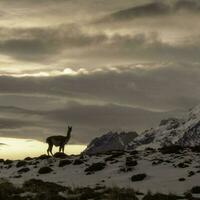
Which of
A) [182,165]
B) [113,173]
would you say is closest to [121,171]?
[113,173]

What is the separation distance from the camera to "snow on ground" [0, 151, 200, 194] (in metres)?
37.2

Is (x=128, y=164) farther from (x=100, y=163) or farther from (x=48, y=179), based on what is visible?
(x=48, y=179)

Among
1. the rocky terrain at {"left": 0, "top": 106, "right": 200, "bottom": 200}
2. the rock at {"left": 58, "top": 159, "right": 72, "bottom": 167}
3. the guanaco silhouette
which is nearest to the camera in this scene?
the rocky terrain at {"left": 0, "top": 106, "right": 200, "bottom": 200}

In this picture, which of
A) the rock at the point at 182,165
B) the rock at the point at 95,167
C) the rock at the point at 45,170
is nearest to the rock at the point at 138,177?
the rock at the point at 182,165

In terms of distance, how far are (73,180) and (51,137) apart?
15595 mm

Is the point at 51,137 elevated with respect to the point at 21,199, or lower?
elevated

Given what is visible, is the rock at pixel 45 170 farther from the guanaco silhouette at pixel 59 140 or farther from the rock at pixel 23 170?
the guanaco silhouette at pixel 59 140

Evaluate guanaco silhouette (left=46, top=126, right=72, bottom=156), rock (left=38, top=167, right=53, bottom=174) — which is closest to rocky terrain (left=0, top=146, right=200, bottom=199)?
rock (left=38, top=167, right=53, bottom=174)

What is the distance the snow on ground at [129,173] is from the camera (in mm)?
37188

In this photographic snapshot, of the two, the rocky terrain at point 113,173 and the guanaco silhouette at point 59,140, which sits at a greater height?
the guanaco silhouette at point 59,140

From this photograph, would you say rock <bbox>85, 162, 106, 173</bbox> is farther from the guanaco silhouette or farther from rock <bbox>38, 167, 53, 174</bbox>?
the guanaco silhouette

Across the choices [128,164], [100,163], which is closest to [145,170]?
[128,164]

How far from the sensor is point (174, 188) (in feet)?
114

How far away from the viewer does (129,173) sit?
43219 millimetres
